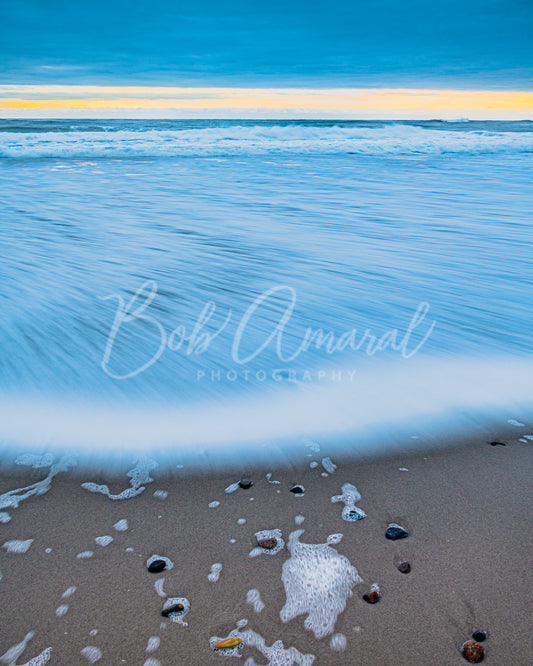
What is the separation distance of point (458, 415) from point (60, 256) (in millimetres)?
3842

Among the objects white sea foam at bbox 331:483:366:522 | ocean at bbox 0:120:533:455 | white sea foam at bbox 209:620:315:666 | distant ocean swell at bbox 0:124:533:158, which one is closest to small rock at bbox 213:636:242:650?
white sea foam at bbox 209:620:315:666

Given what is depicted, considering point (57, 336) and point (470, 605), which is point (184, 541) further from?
point (57, 336)

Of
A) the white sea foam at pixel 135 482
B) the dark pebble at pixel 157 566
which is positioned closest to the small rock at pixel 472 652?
the dark pebble at pixel 157 566

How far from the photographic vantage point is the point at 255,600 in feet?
3.78

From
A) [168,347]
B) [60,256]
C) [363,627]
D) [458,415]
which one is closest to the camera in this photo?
[363,627]

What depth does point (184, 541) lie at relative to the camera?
1.32m

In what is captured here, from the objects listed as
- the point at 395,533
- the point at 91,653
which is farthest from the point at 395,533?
the point at 91,653

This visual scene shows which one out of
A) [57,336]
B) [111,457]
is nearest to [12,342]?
[57,336]

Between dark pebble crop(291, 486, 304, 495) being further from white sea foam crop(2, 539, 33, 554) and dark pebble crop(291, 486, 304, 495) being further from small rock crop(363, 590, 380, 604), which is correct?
white sea foam crop(2, 539, 33, 554)

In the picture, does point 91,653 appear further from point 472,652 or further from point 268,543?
point 472,652

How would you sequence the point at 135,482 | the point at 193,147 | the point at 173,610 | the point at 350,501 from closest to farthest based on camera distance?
the point at 173,610 < the point at 350,501 < the point at 135,482 < the point at 193,147

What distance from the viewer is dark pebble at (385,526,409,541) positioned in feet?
4.33

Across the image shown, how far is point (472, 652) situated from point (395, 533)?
0.35 metres

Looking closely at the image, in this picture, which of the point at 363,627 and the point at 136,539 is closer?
the point at 363,627
